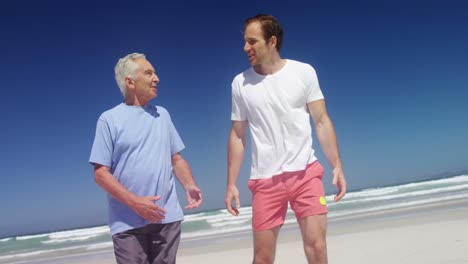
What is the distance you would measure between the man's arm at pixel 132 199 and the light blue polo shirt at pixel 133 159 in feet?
0.36

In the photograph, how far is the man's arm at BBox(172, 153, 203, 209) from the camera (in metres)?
3.47

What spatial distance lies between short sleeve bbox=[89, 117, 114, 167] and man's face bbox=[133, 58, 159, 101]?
12.9 inches

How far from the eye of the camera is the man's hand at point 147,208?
2967mm

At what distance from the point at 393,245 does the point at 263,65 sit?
5.13 meters

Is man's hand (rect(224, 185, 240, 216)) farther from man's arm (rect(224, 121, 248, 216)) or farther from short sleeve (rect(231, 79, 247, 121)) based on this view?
short sleeve (rect(231, 79, 247, 121))

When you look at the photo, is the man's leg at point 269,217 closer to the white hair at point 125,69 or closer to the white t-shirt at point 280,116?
the white t-shirt at point 280,116

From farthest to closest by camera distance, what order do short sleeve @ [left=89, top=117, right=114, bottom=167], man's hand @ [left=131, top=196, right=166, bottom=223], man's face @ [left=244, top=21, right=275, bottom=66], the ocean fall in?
the ocean → man's face @ [left=244, top=21, right=275, bottom=66] → short sleeve @ [left=89, top=117, right=114, bottom=167] → man's hand @ [left=131, top=196, right=166, bottom=223]

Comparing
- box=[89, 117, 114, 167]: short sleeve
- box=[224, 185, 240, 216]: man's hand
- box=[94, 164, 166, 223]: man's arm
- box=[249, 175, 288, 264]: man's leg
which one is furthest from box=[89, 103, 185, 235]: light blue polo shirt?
box=[249, 175, 288, 264]: man's leg

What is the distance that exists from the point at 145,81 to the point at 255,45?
82 centimetres

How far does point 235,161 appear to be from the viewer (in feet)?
12.3

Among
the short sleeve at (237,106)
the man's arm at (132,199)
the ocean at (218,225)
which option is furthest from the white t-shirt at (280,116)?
the ocean at (218,225)

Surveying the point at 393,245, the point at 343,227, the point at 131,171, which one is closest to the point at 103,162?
the point at 131,171

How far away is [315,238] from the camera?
3.39 m

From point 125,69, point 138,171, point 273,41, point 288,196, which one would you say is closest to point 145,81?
point 125,69
